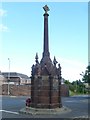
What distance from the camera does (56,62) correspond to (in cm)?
2667

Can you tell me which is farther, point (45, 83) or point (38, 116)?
point (45, 83)

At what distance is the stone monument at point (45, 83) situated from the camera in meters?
25.0

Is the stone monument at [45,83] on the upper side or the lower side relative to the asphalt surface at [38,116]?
upper

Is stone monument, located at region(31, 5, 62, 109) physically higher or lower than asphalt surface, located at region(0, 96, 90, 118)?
higher

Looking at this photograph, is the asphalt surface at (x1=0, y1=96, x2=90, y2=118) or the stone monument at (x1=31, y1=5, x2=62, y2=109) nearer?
the asphalt surface at (x1=0, y1=96, x2=90, y2=118)

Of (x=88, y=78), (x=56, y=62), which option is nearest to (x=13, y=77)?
(x=88, y=78)

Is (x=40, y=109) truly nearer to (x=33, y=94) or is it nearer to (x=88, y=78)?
(x=33, y=94)

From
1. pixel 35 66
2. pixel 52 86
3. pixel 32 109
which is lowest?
pixel 32 109

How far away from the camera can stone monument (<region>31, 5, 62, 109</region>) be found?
2503cm

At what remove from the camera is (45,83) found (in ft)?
83.0

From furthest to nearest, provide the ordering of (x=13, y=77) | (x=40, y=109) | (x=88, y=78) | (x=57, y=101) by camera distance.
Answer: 1. (x=13, y=77)
2. (x=88, y=78)
3. (x=57, y=101)
4. (x=40, y=109)

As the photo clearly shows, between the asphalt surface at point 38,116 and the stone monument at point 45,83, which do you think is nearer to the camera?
the asphalt surface at point 38,116

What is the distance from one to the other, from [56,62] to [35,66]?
6.62 feet

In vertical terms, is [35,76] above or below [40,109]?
above
